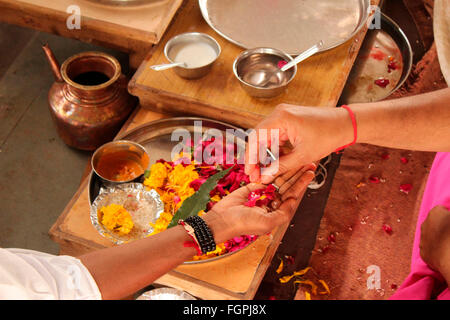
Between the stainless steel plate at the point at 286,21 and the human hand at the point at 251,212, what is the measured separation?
797 mm

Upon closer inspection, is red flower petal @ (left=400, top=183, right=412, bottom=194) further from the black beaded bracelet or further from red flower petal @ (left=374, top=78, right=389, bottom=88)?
the black beaded bracelet

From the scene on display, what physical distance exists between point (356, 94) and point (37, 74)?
2.29 m

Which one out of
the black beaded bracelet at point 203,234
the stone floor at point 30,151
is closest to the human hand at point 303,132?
the black beaded bracelet at point 203,234

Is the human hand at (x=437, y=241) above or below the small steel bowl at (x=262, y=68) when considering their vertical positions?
below

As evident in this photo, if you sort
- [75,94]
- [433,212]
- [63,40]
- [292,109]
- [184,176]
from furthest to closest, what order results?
[63,40] < [75,94] < [184,176] < [433,212] < [292,109]

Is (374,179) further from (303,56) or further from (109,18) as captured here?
(109,18)

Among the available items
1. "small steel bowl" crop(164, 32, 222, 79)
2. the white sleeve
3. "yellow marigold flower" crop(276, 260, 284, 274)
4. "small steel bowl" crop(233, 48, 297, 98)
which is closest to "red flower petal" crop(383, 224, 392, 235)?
"yellow marigold flower" crop(276, 260, 284, 274)

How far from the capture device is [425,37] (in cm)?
389

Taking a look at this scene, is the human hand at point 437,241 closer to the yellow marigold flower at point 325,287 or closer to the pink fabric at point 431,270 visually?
the pink fabric at point 431,270

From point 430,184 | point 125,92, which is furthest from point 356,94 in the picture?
point 125,92

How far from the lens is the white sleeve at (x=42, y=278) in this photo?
1168mm

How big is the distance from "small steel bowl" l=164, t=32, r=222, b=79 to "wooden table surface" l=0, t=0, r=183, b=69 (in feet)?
0.28

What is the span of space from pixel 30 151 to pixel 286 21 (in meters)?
1.84

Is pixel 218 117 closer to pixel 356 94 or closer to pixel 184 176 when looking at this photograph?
pixel 184 176
